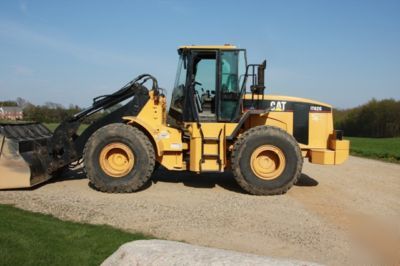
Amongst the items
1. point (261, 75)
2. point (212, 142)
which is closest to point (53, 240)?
point (212, 142)

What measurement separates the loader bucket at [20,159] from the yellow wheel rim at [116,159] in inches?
55.5

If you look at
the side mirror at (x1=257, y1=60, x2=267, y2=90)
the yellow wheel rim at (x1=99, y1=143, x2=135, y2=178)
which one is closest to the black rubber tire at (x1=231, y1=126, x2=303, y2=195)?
the side mirror at (x1=257, y1=60, x2=267, y2=90)

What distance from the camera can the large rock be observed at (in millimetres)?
3154

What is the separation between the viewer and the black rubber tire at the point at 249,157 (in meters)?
9.49

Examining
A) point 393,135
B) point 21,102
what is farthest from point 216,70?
point 393,135

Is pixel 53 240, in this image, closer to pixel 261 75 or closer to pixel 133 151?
pixel 133 151

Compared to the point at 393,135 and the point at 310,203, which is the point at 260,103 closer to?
the point at 310,203

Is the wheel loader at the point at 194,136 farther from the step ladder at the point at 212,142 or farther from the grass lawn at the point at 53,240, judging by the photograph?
the grass lawn at the point at 53,240

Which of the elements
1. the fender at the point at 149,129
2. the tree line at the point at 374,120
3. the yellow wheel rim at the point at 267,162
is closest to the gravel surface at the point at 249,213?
the yellow wheel rim at the point at 267,162

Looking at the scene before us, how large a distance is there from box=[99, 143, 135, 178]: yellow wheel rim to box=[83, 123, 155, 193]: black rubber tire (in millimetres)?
75

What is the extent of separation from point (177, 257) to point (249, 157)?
639 cm

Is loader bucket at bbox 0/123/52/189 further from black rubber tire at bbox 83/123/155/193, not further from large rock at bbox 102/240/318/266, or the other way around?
large rock at bbox 102/240/318/266

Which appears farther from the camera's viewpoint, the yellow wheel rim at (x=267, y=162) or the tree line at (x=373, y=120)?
the tree line at (x=373, y=120)

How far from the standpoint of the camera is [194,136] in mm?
9891
